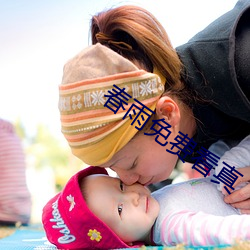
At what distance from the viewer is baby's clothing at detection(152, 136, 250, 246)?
0.83 meters

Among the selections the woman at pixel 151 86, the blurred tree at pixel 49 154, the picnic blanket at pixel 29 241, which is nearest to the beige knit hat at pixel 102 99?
the woman at pixel 151 86

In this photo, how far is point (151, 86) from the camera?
0.97 m

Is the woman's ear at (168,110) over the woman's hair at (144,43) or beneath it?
beneath

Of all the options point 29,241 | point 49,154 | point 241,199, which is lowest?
point 49,154

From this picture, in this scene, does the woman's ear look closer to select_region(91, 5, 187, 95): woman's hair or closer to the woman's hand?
select_region(91, 5, 187, 95): woman's hair

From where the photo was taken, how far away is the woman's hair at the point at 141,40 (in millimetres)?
1001

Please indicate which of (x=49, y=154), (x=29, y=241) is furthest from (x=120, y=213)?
(x=49, y=154)

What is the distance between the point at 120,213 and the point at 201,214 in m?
0.18

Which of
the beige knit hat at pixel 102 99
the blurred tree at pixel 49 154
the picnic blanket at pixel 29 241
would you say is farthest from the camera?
the blurred tree at pixel 49 154

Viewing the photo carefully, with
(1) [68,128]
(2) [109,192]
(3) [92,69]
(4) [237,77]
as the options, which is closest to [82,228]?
(2) [109,192]

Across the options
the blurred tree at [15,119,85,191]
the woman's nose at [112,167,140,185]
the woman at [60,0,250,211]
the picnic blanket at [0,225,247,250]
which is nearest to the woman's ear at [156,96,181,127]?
the woman at [60,0,250,211]

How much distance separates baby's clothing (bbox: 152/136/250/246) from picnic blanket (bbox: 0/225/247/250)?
0.10 meters

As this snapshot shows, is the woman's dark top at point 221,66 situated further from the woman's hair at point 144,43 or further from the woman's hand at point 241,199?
the woman's hand at point 241,199

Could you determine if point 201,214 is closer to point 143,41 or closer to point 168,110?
point 168,110
